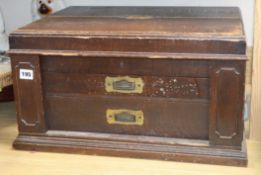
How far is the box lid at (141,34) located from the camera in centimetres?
112

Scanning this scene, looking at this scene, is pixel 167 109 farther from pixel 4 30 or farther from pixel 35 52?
pixel 4 30

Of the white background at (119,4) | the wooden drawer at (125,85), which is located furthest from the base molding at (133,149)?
the white background at (119,4)

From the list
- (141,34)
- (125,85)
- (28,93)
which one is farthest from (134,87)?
(28,93)

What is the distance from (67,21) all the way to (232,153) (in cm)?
56

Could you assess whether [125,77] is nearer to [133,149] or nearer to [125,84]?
[125,84]

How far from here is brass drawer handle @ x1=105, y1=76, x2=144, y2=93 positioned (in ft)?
3.91

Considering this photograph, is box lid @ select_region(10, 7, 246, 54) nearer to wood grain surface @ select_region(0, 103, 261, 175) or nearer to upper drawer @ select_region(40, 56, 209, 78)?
upper drawer @ select_region(40, 56, 209, 78)

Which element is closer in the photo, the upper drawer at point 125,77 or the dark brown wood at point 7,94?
the upper drawer at point 125,77

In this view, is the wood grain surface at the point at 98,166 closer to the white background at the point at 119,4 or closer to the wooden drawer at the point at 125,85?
the wooden drawer at the point at 125,85

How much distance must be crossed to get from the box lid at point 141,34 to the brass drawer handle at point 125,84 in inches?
3.1

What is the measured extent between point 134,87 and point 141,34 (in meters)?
0.14

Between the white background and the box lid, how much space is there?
0.22 m

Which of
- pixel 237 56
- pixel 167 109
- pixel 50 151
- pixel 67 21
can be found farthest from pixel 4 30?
pixel 237 56

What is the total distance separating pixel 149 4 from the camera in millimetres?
1623
